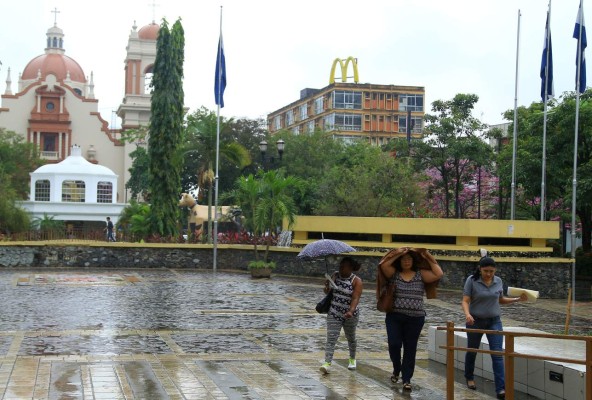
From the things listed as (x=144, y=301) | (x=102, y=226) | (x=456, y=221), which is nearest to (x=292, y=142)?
(x=102, y=226)

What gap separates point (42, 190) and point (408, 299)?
5011 centimetres

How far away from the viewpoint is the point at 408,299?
10.0 metres

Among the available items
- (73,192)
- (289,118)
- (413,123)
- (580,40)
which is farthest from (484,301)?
(289,118)

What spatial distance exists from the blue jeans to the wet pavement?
24 centimetres

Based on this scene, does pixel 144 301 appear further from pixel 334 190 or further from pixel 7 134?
pixel 7 134

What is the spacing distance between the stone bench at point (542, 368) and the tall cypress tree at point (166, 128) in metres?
29.5

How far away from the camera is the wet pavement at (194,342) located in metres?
9.98

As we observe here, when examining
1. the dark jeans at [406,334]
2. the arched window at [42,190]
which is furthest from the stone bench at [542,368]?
the arched window at [42,190]

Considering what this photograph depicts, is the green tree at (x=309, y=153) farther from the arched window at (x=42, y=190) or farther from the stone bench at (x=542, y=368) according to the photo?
the stone bench at (x=542, y=368)

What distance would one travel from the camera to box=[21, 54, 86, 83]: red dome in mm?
102438

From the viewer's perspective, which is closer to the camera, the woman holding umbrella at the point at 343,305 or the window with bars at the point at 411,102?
the woman holding umbrella at the point at 343,305

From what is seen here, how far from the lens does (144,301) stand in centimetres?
2091

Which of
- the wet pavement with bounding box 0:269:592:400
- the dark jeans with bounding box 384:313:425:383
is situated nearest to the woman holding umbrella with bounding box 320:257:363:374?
the wet pavement with bounding box 0:269:592:400

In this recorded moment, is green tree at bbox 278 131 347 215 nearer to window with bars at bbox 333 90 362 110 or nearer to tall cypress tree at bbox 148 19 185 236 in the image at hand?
tall cypress tree at bbox 148 19 185 236
